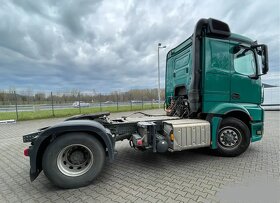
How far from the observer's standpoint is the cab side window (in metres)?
4.63

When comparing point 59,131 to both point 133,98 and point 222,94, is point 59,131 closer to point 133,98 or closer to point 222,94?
point 222,94

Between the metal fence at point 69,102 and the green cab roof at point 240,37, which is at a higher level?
the green cab roof at point 240,37

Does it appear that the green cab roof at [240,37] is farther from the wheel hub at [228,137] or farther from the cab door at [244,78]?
the wheel hub at [228,137]

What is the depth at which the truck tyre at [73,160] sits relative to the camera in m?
3.08

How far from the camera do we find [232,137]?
4.56 m

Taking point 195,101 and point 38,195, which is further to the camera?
point 195,101

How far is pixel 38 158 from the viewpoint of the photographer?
3.12 m

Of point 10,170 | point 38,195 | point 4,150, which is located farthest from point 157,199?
point 4,150

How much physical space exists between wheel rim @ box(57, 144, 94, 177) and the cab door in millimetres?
3835

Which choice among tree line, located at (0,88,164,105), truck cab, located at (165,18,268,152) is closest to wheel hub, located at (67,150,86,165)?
truck cab, located at (165,18,268,152)

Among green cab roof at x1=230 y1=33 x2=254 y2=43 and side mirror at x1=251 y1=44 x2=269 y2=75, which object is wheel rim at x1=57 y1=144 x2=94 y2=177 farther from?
side mirror at x1=251 y1=44 x2=269 y2=75

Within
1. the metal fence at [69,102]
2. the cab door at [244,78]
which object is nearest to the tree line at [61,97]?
the metal fence at [69,102]

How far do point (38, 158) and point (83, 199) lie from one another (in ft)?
3.62

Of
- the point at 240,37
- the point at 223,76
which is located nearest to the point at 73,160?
the point at 223,76
